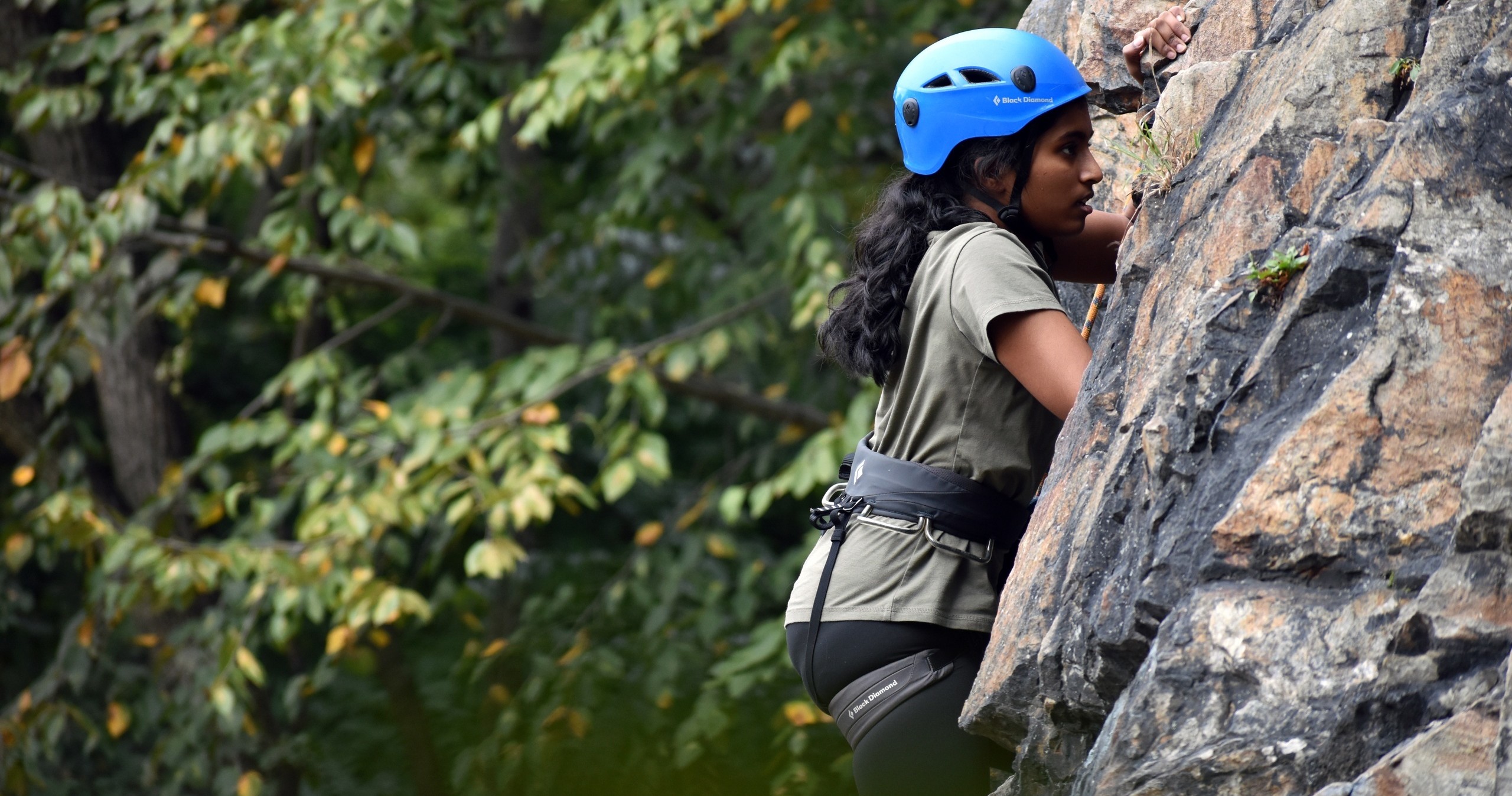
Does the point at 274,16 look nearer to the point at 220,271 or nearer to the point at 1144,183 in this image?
the point at 220,271

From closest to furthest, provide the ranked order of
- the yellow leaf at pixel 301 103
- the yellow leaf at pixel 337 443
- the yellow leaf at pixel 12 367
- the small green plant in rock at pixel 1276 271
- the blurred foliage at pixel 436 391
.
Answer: the small green plant in rock at pixel 1276 271 < the yellow leaf at pixel 301 103 < the blurred foliage at pixel 436 391 < the yellow leaf at pixel 337 443 < the yellow leaf at pixel 12 367

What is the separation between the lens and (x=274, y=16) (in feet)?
21.9

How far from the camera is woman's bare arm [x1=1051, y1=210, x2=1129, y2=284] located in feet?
8.18

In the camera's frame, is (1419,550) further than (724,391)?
No

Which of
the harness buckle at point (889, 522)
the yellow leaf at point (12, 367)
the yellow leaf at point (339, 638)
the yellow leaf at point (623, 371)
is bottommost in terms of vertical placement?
the yellow leaf at point (339, 638)

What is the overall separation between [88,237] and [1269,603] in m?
5.06

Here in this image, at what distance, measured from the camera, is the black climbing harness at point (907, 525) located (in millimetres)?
2135

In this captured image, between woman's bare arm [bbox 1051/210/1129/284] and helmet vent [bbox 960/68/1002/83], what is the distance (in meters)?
0.36

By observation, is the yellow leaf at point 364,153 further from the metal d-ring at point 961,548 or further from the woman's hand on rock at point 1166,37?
the metal d-ring at point 961,548

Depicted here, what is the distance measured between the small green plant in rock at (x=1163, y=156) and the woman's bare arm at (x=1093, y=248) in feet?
0.84

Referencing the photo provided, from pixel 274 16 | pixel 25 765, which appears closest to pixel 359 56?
pixel 274 16

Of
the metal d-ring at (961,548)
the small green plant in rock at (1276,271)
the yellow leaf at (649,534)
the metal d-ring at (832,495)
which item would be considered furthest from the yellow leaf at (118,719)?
the small green plant in rock at (1276,271)

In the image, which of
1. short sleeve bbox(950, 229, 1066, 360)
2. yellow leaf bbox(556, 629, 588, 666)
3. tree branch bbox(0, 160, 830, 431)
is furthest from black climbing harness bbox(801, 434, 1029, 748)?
yellow leaf bbox(556, 629, 588, 666)

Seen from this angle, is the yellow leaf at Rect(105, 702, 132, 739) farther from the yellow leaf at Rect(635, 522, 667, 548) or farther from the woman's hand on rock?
the woman's hand on rock
